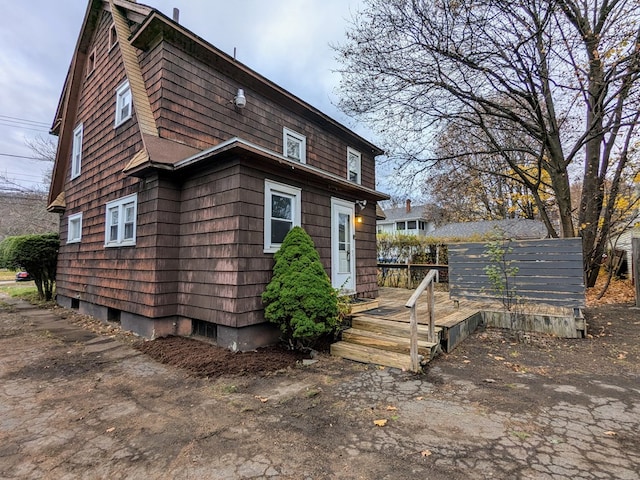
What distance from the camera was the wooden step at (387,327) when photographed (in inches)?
193

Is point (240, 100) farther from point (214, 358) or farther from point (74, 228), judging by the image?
point (74, 228)

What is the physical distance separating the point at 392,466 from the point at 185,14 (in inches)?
416

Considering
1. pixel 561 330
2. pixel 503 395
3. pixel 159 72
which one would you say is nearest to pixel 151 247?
pixel 159 72

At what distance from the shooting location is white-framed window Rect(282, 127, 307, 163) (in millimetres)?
8734

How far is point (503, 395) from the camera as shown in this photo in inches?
139

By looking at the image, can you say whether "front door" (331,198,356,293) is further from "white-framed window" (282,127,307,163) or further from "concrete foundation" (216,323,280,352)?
"white-framed window" (282,127,307,163)

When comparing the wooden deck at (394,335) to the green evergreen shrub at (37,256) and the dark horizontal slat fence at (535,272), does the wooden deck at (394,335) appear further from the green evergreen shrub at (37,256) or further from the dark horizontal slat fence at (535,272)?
the green evergreen shrub at (37,256)

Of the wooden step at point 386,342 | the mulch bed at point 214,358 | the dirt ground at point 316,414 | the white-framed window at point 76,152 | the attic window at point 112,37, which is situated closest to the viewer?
the dirt ground at point 316,414

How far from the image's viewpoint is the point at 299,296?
189 inches

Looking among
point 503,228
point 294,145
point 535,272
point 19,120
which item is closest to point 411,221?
point 503,228

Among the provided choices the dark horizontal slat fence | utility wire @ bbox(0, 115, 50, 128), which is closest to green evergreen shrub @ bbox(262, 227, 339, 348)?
the dark horizontal slat fence

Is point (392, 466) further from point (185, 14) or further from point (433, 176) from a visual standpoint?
point (185, 14)

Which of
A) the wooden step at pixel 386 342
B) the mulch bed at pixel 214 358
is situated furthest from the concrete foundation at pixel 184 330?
the wooden step at pixel 386 342

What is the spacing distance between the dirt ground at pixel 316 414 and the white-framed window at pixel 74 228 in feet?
15.6
